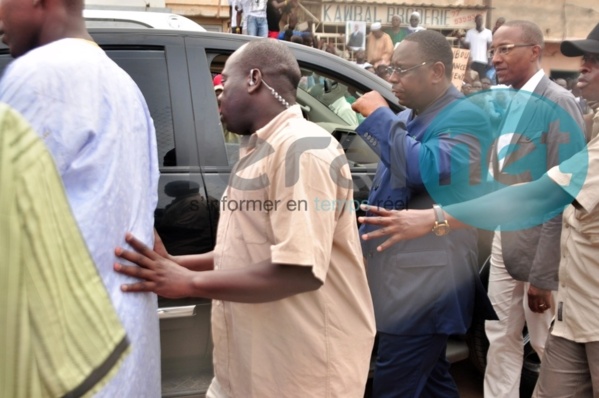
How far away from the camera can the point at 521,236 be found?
10.6 ft

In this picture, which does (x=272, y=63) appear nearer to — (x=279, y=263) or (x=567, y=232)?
(x=279, y=263)

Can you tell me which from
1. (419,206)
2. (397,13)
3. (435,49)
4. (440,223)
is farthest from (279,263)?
(397,13)

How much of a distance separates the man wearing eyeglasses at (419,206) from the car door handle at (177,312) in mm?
888

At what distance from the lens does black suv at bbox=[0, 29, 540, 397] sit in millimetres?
3146

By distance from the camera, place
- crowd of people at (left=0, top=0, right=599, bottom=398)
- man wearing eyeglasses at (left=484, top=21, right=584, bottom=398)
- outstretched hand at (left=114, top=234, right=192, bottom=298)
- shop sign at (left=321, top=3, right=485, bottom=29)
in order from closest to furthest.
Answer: crowd of people at (left=0, top=0, right=599, bottom=398)
outstretched hand at (left=114, top=234, right=192, bottom=298)
man wearing eyeglasses at (left=484, top=21, right=584, bottom=398)
shop sign at (left=321, top=3, right=485, bottom=29)

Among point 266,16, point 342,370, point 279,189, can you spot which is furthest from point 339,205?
point 266,16

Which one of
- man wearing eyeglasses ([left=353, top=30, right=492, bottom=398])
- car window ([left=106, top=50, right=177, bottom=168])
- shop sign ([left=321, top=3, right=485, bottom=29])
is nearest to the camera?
man wearing eyeglasses ([left=353, top=30, right=492, bottom=398])

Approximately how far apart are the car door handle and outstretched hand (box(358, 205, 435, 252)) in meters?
1.15

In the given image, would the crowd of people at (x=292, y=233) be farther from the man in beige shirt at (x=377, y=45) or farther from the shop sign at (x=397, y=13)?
the shop sign at (x=397, y=13)

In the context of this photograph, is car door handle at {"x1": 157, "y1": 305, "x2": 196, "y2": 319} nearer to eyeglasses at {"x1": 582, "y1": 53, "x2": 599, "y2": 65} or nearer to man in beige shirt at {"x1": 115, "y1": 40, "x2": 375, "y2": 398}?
man in beige shirt at {"x1": 115, "y1": 40, "x2": 375, "y2": 398}

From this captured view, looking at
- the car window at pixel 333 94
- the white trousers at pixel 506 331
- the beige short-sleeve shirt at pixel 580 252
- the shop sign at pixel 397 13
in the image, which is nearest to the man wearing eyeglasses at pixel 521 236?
the white trousers at pixel 506 331

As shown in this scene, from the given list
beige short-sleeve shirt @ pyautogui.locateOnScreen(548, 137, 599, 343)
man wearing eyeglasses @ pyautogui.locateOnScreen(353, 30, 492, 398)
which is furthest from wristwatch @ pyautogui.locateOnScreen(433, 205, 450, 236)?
beige short-sleeve shirt @ pyautogui.locateOnScreen(548, 137, 599, 343)

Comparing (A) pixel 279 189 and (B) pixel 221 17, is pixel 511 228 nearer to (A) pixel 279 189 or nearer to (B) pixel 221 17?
(A) pixel 279 189

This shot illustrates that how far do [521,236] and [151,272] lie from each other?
83.7 inches
